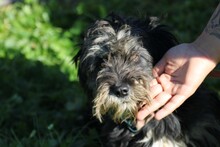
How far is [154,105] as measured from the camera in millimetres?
4043

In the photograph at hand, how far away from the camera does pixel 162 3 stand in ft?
25.2

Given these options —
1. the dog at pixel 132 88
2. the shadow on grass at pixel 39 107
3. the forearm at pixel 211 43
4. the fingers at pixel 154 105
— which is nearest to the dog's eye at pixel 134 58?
the dog at pixel 132 88

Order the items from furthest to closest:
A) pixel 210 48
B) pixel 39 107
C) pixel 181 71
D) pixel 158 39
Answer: pixel 39 107, pixel 158 39, pixel 181 71, pixel 210 48

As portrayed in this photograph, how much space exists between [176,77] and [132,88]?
39 centimetres

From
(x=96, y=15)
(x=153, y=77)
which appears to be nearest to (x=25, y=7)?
(x=96, y=15)

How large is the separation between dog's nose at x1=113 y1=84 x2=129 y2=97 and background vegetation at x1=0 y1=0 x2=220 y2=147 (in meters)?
0.81

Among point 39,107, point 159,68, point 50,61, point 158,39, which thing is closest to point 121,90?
point 159,68

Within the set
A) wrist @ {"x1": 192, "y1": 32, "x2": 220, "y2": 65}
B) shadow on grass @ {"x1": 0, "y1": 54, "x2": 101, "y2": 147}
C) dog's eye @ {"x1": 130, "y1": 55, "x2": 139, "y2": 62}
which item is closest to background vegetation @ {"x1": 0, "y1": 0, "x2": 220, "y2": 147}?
shadow on grass @ {"x1": 0, "y1": 54, "x2": 101, "y2": 147}

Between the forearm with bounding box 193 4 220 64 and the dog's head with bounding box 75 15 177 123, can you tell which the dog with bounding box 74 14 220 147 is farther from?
the forearm with bounding box 193 4 220 64

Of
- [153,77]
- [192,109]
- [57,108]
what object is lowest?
[57,108]

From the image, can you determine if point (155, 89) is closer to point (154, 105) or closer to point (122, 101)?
point (154, 105)

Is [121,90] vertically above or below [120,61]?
below

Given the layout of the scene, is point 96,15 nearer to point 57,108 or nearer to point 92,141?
point 57,108

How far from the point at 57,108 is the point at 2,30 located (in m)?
2.06
